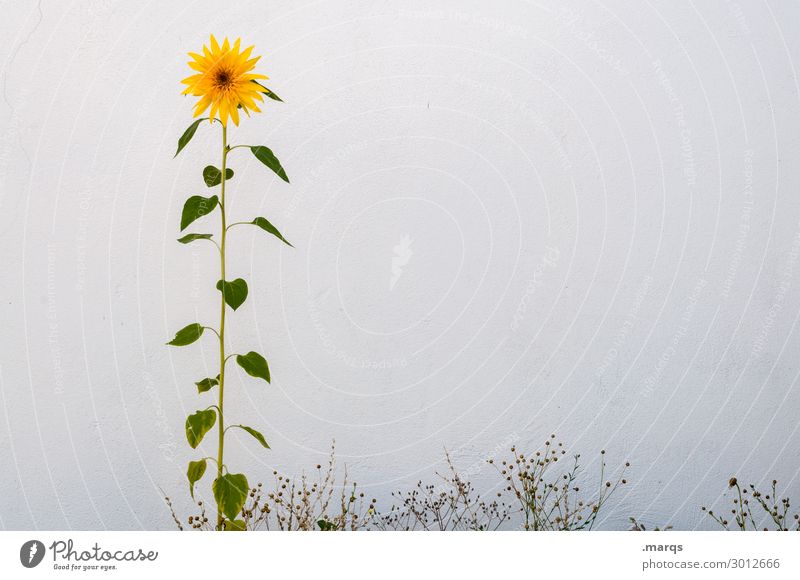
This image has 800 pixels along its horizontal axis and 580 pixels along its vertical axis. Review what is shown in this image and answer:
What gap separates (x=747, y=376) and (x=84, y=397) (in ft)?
4.20

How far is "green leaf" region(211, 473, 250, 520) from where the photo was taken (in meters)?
1.38
